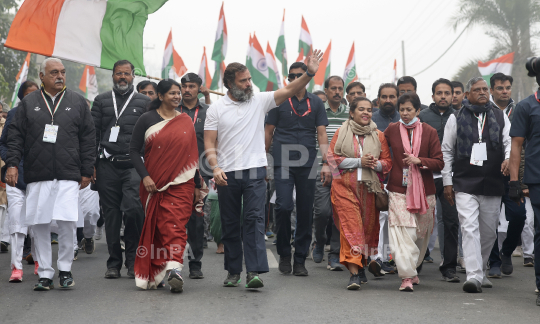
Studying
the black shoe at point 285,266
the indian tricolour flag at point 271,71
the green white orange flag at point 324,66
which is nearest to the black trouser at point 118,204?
the black shoe at point 285,266

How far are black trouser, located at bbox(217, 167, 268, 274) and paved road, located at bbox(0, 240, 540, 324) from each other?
29 cm

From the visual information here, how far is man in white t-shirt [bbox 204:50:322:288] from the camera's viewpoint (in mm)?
6871

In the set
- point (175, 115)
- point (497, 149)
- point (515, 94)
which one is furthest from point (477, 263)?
point (515, 94)

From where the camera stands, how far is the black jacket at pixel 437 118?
8.48 m

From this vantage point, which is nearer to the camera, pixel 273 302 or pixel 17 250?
pixel 273 302

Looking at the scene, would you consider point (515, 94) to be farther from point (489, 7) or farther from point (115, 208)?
point (115, 208)

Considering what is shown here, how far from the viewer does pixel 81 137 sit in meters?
7.11

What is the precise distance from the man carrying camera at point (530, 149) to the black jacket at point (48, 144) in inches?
161

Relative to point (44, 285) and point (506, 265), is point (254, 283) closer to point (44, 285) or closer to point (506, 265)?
point (44, 285)

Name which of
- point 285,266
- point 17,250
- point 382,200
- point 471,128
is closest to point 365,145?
point 382,200

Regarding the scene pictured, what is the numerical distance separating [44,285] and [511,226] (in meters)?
5.25

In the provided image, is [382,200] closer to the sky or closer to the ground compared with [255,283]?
closer to the sky

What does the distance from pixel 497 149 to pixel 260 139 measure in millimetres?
2426

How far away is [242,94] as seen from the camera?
6953 mm
